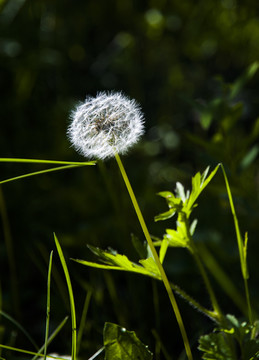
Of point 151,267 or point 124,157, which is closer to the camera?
point 151,267

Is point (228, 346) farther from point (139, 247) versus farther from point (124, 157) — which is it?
point (124, 157)

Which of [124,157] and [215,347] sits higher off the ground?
[124,157]

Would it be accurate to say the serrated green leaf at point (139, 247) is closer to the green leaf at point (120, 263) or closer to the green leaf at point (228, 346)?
the green leaf at point (120, 263)

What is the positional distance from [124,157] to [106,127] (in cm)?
181

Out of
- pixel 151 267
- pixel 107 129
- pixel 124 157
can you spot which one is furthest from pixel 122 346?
pixel 124 157

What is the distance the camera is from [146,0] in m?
3.49

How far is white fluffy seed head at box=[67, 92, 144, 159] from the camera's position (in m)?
1.00

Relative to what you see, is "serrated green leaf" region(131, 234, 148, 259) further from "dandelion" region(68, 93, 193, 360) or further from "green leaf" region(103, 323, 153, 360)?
"green leaf" region(103, 323, 153, 360)

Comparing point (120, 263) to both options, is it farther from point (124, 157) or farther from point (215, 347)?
point (124, 157)

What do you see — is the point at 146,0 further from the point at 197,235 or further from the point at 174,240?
A: the point at 174,240

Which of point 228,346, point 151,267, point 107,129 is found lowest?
point 228,346

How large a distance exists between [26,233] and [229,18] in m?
2.15

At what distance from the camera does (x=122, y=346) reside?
0.99 metres

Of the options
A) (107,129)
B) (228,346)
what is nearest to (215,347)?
(228,346)
